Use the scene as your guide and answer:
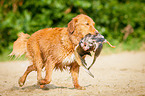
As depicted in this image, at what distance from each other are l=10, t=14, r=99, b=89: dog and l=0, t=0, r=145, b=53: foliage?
5984mm

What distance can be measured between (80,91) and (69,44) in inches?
39.3

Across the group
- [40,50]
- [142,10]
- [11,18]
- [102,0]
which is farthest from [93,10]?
[40,50]

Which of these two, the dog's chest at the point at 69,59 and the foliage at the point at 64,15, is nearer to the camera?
the dog's chest at the point at 69,59

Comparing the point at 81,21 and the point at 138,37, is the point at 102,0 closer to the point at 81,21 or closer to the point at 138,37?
the point at 138,37

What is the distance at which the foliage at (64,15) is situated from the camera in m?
11.7

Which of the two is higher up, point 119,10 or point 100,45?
point 119,10

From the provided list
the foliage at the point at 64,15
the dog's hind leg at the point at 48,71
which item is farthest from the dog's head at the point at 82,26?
the foliage at the point at 64,15

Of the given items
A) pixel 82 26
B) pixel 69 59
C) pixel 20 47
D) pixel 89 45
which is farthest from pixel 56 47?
pixel 20 47

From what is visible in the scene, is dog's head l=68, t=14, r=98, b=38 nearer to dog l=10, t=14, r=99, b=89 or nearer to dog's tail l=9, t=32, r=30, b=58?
dog l=10, t=14, r=99, b=89

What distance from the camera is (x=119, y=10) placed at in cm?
1332

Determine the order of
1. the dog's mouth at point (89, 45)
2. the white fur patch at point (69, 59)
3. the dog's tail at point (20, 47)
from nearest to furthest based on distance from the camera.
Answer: the dog's mouth at point (89, 45)
the white fur patch at point (69, 59)
the dog's tail at point (20, 47)

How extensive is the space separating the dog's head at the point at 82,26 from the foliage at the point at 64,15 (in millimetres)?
6806

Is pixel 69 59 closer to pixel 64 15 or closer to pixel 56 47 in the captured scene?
pixel 56 47

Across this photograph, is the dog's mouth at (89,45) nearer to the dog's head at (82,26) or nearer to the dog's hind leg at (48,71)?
the dog's head at (82,26)
